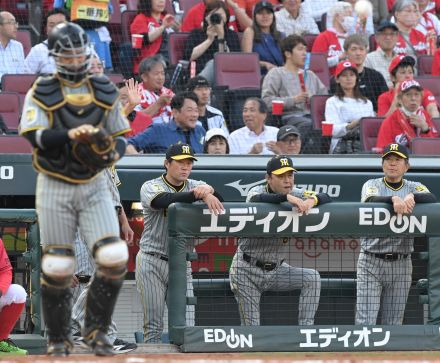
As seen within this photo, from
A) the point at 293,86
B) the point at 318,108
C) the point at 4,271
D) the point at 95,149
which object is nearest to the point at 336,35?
the point at 293,86

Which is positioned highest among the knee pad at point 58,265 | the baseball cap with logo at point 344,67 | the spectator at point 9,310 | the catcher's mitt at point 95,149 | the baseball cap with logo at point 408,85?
the baseball cap with logo at point 344,67

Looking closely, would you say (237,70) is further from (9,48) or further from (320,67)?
(9,48)

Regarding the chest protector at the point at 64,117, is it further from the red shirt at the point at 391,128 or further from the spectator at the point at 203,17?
the spectator at the point at 203,17

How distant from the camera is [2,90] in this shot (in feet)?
35.8

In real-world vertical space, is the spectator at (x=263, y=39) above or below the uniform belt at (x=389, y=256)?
above

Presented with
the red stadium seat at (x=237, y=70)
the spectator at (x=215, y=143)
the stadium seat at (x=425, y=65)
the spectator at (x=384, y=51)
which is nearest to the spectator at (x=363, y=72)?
the spectator at (x=384, y=51)

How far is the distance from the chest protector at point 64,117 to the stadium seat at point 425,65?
7.36 metres

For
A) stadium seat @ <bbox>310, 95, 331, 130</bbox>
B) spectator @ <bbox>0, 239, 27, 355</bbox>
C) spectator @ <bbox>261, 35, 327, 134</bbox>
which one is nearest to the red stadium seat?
spectator @ <bbox>261, 35, 327, 134</bbox>

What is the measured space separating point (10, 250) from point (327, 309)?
2.44 metres

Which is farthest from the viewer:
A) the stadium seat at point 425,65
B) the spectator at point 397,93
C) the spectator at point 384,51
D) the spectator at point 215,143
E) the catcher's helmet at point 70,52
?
the stadium seat at point 425,65

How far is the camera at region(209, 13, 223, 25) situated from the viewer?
11.9 meters

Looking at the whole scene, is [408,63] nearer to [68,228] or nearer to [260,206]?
[260,206]

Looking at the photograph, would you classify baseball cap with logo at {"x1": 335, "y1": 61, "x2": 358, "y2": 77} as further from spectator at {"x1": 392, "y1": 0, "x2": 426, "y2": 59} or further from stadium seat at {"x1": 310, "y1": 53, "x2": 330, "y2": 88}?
spectator at {"x1": 392, "y1": 0, "x2": 426, "y2": 59}

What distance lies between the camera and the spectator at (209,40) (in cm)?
1190
